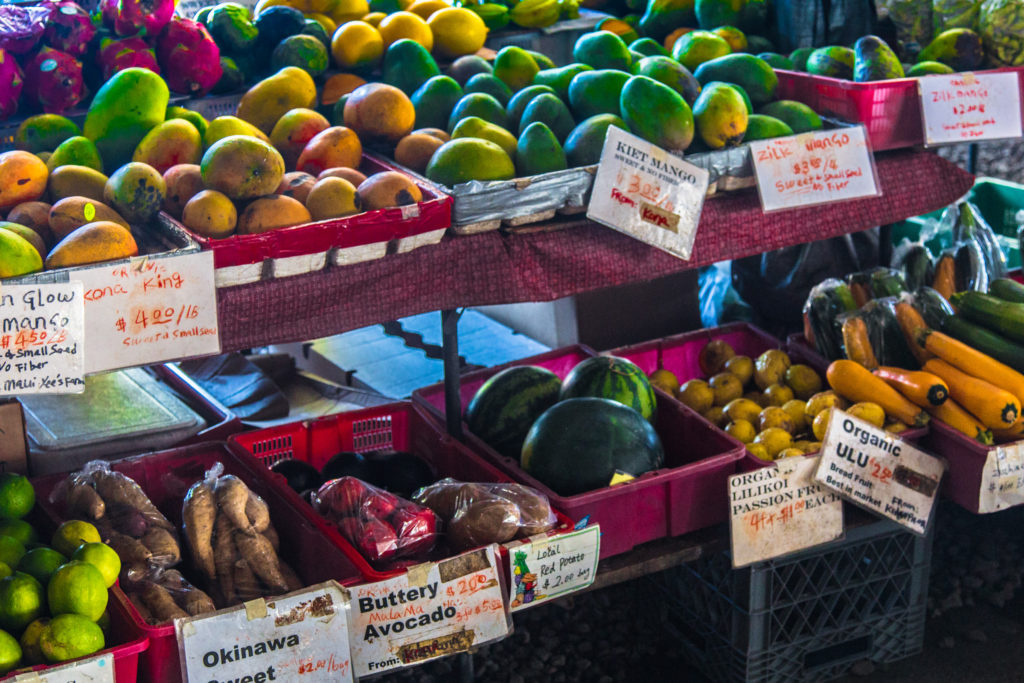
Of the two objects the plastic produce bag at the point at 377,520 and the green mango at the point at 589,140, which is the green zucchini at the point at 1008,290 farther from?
the plastic produce bag at the point at 377,520

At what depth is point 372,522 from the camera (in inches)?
61.2

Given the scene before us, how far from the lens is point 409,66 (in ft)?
7.08

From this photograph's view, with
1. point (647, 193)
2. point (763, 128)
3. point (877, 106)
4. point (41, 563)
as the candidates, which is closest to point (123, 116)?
point (41, 563)

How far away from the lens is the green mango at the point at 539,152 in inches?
72.2

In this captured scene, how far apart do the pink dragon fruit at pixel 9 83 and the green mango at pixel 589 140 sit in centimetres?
102

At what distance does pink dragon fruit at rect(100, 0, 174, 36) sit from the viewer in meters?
2.00

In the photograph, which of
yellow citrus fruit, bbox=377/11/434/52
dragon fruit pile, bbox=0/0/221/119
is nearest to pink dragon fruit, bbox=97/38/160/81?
dragon fruit pile, bbox=0/0/221/119

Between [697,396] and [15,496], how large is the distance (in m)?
1.33

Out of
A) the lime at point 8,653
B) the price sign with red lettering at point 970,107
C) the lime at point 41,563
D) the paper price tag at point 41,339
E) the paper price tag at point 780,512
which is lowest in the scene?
the paper price tag at point 780,512

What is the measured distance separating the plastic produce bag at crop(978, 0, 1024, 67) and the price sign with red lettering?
0.33 ft

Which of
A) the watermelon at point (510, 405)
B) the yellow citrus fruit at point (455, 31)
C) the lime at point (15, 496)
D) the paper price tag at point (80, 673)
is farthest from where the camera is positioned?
the yellow citrus fruit at point (455, 31)

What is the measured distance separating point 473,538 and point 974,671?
1.33 m

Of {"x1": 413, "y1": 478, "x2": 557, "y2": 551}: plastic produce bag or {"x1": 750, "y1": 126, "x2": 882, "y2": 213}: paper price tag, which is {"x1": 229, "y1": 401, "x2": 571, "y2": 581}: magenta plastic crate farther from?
{"x1": 750, "y1": 126, "x2": 882, "y2": 213}: paper price tag

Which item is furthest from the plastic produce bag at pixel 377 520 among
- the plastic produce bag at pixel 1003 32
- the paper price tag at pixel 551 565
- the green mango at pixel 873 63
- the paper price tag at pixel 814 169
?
the plastic produce bag at pixel 1003 32
